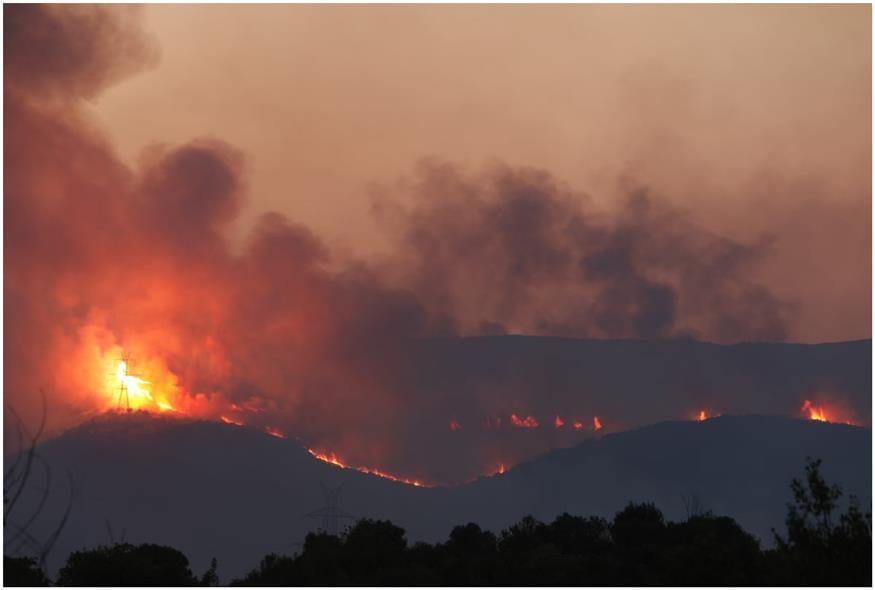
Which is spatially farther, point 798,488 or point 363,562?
point 363,562

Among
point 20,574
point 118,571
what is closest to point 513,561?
point 118,571

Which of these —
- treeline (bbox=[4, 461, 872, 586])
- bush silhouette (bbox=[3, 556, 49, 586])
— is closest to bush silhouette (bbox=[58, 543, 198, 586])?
treeline (bbox=[4, 461, 872, 586])

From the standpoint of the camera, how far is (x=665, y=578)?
74875mm

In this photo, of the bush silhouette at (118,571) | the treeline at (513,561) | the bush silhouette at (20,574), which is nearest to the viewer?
the treeline at (513,561)

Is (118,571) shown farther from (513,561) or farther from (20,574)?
(513,561)

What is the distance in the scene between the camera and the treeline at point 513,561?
223 feet

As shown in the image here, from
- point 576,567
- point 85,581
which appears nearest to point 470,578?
point 576,567

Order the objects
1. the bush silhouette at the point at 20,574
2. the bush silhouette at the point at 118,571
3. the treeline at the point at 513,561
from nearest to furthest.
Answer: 1. the treeline at the point at 513,561
2. the bush silhouette at the point at 20,574
3. the bush silhouette at the point at 118,571

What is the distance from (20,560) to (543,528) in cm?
5739

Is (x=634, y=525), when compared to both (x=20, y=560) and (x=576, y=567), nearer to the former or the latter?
(x=576, y=567)

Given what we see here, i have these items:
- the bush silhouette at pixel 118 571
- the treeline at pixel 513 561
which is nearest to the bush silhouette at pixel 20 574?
the treeline at pixel 513 561

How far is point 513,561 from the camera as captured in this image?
98.9m

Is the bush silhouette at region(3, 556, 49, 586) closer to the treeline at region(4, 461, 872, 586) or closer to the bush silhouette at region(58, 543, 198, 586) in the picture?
the treeline at region(4, 461, 872, 586)

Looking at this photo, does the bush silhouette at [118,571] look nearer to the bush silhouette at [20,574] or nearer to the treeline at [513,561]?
the treeline at [513,561]
